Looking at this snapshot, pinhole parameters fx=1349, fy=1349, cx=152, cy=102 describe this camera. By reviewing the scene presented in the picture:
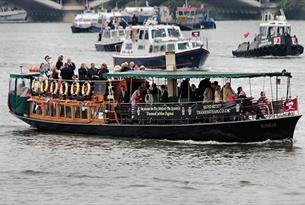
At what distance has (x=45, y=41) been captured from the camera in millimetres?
120812

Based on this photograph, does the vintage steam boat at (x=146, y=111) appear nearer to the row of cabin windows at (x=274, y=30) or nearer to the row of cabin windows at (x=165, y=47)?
the row of cabin windows at (x=165, y=47)

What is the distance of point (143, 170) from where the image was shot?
33.4 meters

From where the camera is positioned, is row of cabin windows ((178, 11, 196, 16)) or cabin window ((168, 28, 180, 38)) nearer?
cabin window ((168, 28, 180, 38))

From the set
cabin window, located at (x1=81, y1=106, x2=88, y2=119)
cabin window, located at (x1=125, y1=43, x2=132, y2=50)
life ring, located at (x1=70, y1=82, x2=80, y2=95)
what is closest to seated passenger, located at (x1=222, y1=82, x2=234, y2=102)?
cabin window, located at (x1=81, y1=106, x2=88, y2=119)

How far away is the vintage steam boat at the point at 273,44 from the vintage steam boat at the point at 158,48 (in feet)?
39.8

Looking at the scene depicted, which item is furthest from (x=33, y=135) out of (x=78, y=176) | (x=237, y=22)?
(x=237, y=22)

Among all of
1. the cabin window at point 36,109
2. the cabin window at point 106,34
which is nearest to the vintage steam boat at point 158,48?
the cabin window at point 106,34

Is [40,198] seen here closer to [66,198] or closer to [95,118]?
[66,198]

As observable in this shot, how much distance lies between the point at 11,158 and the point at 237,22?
13612 cm

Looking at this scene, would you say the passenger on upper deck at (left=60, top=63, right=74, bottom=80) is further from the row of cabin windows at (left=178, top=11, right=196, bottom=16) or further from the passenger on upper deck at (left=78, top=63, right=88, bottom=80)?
the row of cabin windows at (left=178, top=11, right=196, bottom=16)

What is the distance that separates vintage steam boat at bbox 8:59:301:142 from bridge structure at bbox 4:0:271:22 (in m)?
122

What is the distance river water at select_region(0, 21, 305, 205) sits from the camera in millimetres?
30281

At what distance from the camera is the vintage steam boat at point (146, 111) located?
3634 cm

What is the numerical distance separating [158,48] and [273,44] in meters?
15.6
